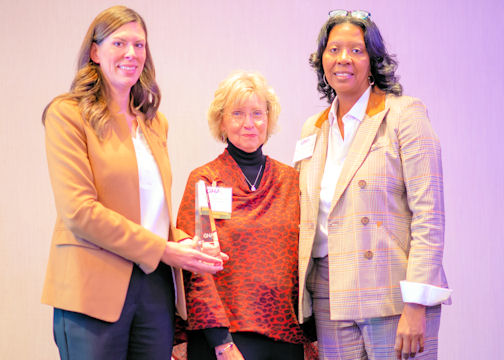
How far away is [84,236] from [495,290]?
9.39ft

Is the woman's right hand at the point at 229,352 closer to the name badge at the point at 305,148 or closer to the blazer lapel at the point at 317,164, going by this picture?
the blazer lapel at the point at 317,164

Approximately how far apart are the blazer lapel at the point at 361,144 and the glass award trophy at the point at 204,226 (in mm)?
469

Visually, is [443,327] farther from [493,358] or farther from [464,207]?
[464,207]

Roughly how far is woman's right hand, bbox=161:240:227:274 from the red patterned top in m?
0.17

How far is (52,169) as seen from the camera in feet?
6.02

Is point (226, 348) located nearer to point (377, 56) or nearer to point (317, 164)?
point (317, 164)

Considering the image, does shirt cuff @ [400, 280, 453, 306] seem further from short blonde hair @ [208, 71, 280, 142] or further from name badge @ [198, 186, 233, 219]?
short blonde hair @ [208, 71, 280, 142]

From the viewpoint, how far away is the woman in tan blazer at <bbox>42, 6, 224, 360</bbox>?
179 cm

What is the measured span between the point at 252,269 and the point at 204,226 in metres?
0.28

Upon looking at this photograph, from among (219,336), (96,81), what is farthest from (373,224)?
(96,81)

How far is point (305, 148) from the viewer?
7.84ft

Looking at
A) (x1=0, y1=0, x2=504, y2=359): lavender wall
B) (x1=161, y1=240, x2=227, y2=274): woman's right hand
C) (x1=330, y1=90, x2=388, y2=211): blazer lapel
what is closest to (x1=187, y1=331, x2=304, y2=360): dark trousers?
(x1=161, y1=240, x2=227, y2=274): woman's right hand

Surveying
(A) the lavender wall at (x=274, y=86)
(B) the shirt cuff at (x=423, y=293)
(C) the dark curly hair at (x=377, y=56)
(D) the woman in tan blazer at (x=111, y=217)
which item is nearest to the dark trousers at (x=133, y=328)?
(D) the woman in tan blazer at (x=111, y=217)

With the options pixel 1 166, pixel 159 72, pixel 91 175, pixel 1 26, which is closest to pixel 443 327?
pixel 159 72
